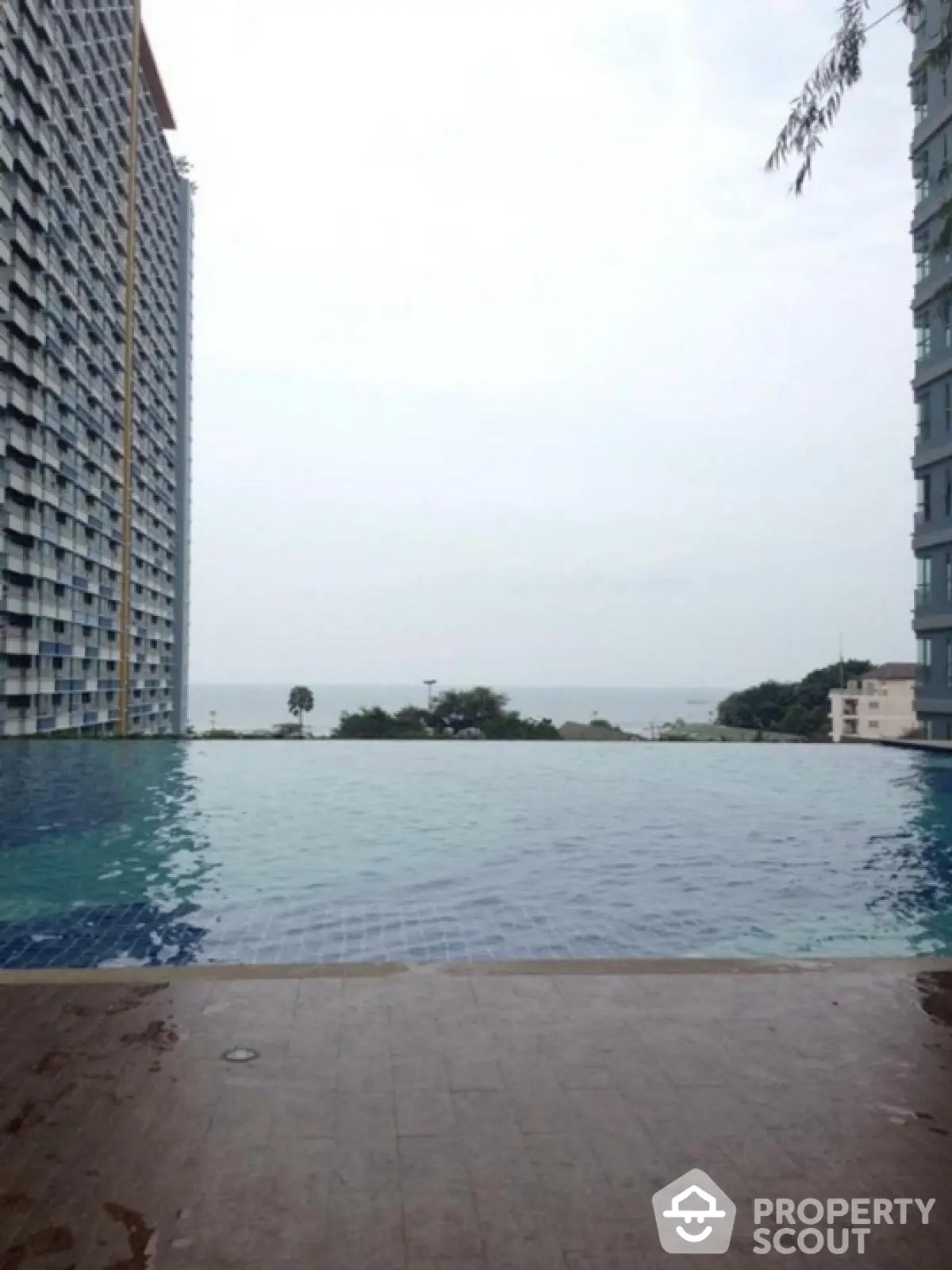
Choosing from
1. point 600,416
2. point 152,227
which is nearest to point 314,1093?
point 600,416

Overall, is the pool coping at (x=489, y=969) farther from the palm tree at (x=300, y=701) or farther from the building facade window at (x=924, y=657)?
the palm tree at (x=300, y=701)

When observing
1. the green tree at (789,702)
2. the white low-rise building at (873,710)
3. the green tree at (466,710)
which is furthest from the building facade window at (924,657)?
the green tree at (789,702)

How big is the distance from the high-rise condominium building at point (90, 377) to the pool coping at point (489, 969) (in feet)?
107

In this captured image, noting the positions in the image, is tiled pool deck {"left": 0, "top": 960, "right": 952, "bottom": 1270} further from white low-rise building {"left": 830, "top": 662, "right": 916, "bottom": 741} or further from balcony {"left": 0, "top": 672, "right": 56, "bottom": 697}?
white low-rise building {"left": 830, "top": 662, "right": 916, "bottom": 741}

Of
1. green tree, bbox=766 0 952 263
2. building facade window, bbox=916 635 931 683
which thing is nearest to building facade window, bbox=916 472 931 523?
building facade window, bbox=916 635 931 683

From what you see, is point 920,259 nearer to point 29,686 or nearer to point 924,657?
point 924,657

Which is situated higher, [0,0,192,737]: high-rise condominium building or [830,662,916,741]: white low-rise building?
[0,0,192,737]: high-rise condominium building

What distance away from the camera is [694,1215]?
2730mm

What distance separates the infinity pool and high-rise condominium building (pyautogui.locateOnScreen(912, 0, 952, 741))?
10.1m

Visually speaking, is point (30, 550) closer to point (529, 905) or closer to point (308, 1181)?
point (529, 905)

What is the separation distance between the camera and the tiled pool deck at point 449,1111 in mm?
2596

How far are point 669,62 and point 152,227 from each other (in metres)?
50.4

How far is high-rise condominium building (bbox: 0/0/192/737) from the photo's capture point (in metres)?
35.7

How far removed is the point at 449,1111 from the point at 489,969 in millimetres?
1599
